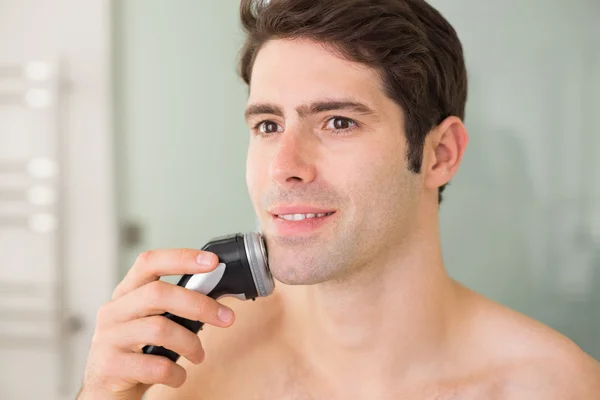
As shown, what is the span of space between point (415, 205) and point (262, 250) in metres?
0.30

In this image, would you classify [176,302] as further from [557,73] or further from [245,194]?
[557,73]

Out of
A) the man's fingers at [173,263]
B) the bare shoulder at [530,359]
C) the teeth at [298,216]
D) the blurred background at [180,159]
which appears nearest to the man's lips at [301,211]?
the teeth at [298,216]

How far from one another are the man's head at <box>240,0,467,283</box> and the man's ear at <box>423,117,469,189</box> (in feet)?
0.15

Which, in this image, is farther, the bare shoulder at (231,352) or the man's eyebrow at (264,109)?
the bare shoulder at (231,352)

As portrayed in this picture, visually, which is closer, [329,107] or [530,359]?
[329,107]

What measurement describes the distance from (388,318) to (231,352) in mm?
310

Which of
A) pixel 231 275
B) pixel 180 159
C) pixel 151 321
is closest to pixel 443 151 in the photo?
pixel 231 275

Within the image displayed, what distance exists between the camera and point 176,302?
31.7 inches

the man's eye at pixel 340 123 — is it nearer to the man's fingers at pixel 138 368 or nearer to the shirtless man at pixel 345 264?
the shirtless man at pixel 345 264

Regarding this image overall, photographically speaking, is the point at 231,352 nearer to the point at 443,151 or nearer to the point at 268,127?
the point at 268,127

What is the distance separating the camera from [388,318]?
999mm

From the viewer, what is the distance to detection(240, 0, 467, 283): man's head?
2.79ft

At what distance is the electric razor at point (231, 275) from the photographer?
0.83m

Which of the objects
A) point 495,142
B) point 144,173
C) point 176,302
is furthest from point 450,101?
point 144,173
